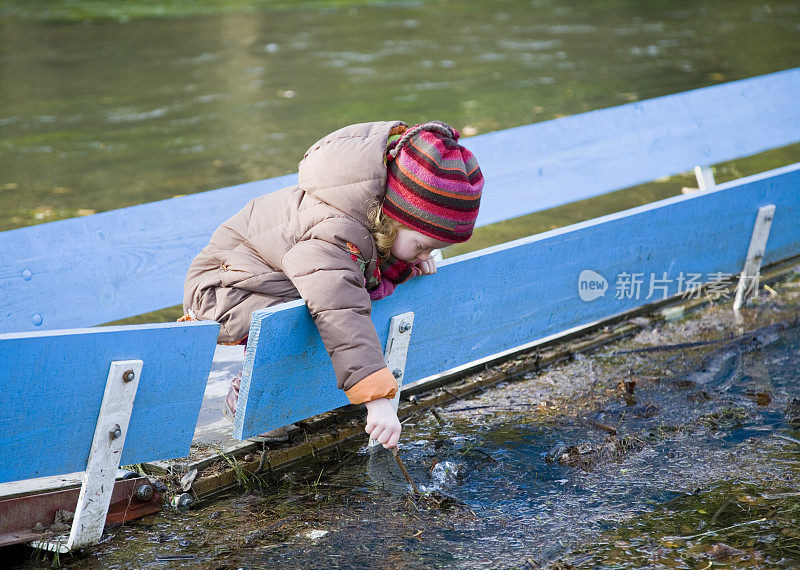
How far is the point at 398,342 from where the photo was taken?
2.77m

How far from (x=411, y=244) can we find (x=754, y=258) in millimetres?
2207

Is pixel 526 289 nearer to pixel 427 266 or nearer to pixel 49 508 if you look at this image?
pixel 427 266

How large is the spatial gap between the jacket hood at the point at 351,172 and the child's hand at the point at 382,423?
21.0 inches

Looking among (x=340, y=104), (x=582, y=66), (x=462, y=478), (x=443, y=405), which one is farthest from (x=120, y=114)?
(x=462, y=478)

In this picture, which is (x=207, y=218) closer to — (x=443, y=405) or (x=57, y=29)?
(x=443, y=405)

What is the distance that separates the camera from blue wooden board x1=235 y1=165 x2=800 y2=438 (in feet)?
8.05

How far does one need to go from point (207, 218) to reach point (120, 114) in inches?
213

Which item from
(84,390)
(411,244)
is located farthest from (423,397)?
(84,390)

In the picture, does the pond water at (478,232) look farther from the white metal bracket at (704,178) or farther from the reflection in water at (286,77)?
the white metal bracket at (704,178)

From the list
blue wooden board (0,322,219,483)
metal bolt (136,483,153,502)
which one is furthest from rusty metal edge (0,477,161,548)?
blue wooden board (0,322,219,483)

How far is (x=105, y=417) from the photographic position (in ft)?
7.12

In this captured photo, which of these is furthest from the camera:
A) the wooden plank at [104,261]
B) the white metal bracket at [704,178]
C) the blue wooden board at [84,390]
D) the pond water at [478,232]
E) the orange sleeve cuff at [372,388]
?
the white metal bracket at [704,178]

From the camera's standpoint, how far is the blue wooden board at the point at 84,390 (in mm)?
1988

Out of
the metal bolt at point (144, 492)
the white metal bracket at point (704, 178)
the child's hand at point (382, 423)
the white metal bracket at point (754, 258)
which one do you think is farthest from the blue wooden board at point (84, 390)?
the white metal bracket at point (704, 178)
